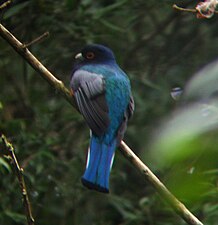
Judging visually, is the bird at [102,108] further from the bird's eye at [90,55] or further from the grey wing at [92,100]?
the bird's eye at [90,55]

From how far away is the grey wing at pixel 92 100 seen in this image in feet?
11.2

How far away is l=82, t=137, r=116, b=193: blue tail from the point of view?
9.19 feet

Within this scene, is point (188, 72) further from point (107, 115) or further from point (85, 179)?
point (85, 179)

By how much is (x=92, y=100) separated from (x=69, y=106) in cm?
170

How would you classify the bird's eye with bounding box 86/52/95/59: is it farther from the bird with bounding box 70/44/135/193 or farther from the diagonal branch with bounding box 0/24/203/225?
the diagonal branch with bounding box 0/24/203/225

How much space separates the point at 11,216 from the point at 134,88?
1691 millimetres

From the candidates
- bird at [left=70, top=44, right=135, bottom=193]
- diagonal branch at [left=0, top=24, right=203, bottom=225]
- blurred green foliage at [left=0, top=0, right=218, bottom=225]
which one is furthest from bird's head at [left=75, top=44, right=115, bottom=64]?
diagonal branch at [left=0, top=24, right=203, bottom=225]

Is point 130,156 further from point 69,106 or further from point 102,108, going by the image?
point 69,106

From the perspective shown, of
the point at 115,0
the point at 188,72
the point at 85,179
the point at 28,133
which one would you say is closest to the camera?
the point at 85,179

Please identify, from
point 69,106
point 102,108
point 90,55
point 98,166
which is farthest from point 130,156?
point 69,106

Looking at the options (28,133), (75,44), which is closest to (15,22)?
(75,44)

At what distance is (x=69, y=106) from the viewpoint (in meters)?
5.23

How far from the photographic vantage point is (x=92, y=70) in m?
4.01

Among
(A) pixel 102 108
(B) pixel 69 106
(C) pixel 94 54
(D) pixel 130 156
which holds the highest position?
(D) pixel 130 156
